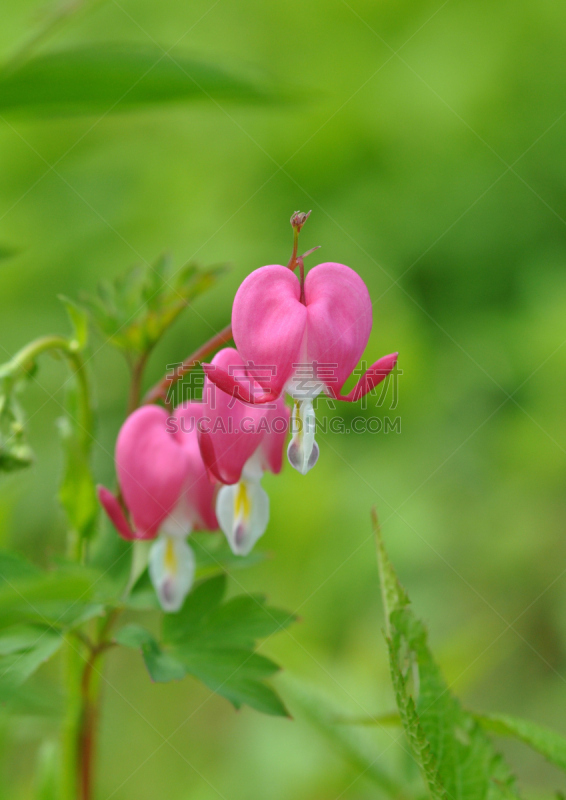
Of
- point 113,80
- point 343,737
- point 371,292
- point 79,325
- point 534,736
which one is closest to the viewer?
Result: point 113,80

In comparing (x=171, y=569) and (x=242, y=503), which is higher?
(x=242, y=503)

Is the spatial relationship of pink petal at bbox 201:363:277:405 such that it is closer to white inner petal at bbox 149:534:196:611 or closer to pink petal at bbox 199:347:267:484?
pink petal at bbox 199:347:267:484

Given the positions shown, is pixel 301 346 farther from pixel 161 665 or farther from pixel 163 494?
pixel 161 665

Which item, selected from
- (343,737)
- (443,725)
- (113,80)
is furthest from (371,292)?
(113,80)

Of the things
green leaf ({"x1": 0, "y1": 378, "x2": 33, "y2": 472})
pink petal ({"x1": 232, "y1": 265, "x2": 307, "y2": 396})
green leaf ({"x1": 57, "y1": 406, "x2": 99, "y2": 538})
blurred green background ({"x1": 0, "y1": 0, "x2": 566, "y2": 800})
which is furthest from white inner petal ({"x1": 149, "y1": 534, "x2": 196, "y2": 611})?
blurred green background ({"x1": 0, "y1": 0, "x2": 566, "y2": 800})

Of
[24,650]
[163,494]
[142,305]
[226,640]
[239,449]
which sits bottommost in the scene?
[24,650]

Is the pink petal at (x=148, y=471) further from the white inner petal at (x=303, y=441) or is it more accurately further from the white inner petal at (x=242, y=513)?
the white inner petal at (x=303, y=441)

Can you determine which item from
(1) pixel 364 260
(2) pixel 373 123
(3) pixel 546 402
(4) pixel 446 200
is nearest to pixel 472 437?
(3) pixel 546 402
